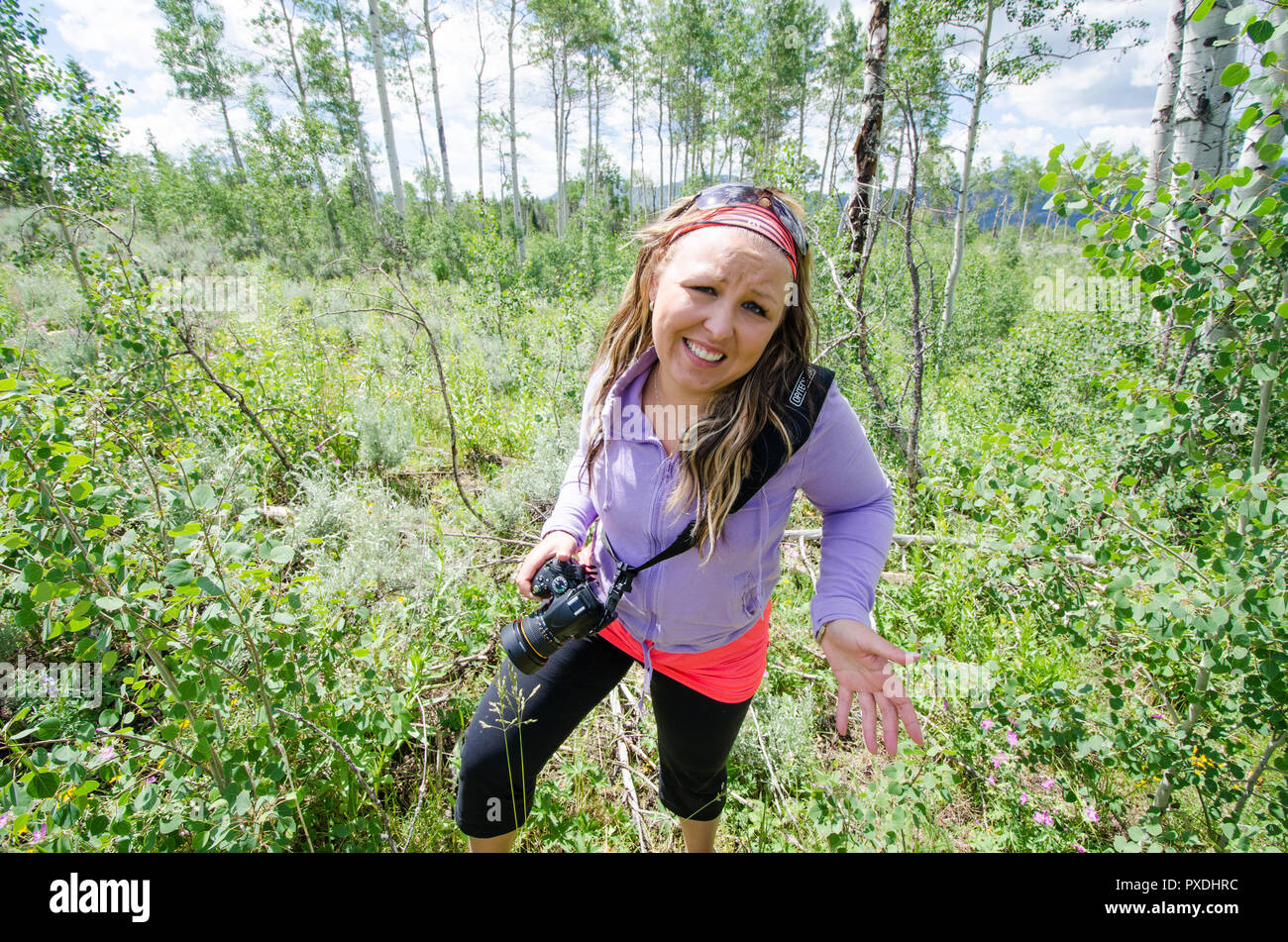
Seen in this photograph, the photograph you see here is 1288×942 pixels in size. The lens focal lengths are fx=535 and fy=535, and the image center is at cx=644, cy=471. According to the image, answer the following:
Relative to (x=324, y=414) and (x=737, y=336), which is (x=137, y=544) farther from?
(x=324, y=414)

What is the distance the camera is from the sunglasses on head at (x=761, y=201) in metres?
1.24

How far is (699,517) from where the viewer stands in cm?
→ 121

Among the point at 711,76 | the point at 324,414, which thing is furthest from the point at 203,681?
the point at 711,76

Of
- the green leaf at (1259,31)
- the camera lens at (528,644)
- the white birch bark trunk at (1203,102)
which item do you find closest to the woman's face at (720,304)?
the camera lens at (528,644)

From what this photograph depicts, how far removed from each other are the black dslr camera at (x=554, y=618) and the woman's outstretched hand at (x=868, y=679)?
531 mm

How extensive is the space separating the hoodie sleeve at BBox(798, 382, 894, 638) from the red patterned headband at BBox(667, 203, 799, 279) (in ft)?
1.12

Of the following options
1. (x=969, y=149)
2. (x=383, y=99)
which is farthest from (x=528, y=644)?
(x=383, y=99)

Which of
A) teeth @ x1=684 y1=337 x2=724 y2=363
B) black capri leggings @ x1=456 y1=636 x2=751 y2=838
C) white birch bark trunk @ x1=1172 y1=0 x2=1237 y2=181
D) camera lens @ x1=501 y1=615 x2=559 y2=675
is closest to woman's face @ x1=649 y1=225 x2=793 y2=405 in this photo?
teeth @ x1=684 y1=337 x2=724 y2=363

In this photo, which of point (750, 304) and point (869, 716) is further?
point (750, 304)

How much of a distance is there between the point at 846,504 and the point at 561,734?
93 cm

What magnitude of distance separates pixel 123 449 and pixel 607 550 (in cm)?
199

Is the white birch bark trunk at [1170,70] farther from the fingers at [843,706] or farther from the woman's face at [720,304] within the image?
the fingers at [843,706]

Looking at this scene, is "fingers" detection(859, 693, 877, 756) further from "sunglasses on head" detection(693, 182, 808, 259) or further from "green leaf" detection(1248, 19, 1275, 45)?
"green leaf" detection(1248, 19, 1275, 45)

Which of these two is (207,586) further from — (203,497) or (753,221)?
(753,221)
